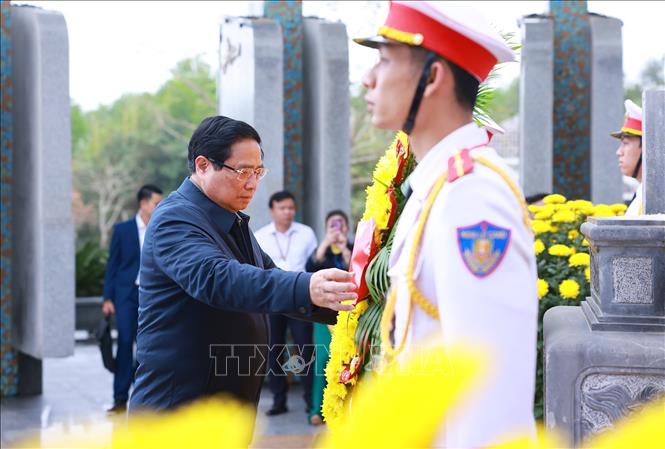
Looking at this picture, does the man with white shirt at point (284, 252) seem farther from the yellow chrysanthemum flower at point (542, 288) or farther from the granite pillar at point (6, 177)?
the yellow chrysanthemum flower at point (542, 288)

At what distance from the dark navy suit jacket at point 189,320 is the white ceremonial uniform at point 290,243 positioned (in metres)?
4.72

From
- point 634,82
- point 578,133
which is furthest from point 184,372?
point 634,82

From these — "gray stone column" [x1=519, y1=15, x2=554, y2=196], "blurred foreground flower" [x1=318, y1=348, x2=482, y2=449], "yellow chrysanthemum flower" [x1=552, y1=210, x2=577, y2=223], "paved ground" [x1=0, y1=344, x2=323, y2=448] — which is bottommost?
"paved ground" [x1=0, y1=344, x2=323, y2=448]

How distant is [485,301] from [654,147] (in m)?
2.63

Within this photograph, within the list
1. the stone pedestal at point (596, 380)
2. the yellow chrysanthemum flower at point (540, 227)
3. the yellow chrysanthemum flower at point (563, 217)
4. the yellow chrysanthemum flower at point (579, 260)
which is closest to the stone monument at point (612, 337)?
the stone pedestal at point (596, 380)

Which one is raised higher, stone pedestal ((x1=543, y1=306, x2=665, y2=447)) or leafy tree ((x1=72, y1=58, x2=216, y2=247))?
leafy tree ((x1=72, y1=58, x2=216, y2=247))

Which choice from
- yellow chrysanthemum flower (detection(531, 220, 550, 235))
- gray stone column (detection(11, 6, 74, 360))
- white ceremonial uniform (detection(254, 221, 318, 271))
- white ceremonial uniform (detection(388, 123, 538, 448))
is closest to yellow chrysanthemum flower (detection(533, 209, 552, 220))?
yellow chrysanthemum flower (detection(531, 220, 550, 235))

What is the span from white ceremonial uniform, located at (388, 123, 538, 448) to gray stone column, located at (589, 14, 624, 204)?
23.6 ft

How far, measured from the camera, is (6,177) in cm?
819

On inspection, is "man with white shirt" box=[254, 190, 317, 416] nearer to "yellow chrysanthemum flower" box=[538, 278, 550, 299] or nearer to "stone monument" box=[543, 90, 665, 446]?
"yellow chrysanthemum flower" box=[538, 278, 550, 299]

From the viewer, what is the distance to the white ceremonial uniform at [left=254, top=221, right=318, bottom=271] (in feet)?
25.8

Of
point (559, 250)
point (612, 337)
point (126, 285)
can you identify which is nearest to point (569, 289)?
point (559, 250)

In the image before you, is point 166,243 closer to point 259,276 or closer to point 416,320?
point 259,276

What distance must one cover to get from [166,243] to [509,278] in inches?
60.8
